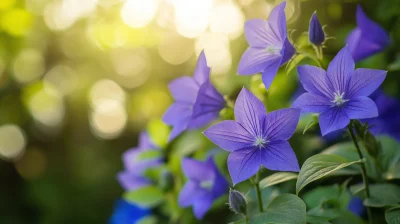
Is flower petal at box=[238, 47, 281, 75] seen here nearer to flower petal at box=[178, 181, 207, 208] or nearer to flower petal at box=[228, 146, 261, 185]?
flower petal at box=[228, 146, 261, 185]

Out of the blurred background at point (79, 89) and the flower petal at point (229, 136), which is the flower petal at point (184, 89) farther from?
the blurred background at point (79, 89)

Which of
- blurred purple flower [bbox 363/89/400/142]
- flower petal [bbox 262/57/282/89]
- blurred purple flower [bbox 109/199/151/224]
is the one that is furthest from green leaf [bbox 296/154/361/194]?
blurred purple flower [bbox 109/199/151/224]

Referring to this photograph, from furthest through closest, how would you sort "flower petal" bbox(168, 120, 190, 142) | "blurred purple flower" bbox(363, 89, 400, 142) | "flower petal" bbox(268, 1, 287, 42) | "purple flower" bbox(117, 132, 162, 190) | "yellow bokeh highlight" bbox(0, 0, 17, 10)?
"yellow bokeh highlight" bbox(0, 0, 17, 10)
"purple flower" bbox(117, 132, 162, 190)
"blurred purple flower" bbox(363, 89, 400, 142)
"flower petal" bbox(168, 120, 190, 142)
"flower petal" bbox(268, 1, 287, 42)

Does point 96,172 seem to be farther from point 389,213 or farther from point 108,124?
point 389,213

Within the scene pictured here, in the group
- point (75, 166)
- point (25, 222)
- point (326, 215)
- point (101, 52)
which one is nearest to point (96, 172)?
point (75, 166)

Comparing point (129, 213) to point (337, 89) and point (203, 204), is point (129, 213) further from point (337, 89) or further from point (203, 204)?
point (337, 89)

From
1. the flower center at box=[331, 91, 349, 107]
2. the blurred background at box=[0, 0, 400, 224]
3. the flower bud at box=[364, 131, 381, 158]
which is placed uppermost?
the flower center at box=[331, 91, 349, 107]

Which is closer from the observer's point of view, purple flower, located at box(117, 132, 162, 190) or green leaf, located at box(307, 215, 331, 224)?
green leaf, located at box(307, 215, 331, 224)
